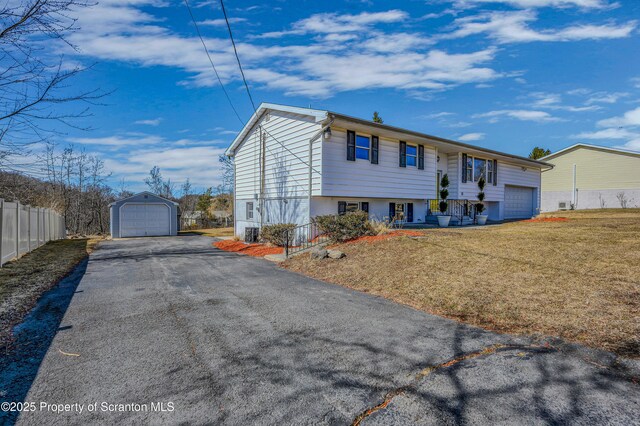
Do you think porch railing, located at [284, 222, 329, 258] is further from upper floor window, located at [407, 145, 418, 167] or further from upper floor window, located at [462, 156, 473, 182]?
upper floor window, located at [462, 156, 473, 182]

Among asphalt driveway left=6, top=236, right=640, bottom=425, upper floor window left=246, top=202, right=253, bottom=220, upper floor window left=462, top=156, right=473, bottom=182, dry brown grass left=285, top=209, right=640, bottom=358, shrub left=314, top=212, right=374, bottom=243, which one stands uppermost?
upper floor window left=462, top=156, right=473, bottom=182

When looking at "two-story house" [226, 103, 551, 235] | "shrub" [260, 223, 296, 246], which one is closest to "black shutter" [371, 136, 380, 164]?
"two-story house" [226, 103, 551, 235]

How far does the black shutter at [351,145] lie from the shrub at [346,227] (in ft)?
10.5

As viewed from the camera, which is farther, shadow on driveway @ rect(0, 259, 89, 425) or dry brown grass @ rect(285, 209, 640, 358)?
dry brown grass @ rect(285, 209, 640, 358)

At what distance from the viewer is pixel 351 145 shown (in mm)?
13516

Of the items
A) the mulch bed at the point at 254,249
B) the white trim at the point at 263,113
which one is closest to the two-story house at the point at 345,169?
the white trim at the point at 263,113

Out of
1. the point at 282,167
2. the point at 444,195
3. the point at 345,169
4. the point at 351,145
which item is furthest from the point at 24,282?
the point at 444,195

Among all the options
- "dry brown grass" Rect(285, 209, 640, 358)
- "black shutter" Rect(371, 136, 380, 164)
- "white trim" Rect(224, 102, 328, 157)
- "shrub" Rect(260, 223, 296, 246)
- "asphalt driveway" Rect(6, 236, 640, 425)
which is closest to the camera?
"asphalt driveway" Rect(6, 236, 640, 425)

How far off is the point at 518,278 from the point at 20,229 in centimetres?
1449

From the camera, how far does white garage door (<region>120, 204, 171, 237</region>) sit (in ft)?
74.9

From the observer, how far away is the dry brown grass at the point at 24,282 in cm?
497

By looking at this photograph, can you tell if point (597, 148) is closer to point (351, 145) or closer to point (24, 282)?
point (351, 145)

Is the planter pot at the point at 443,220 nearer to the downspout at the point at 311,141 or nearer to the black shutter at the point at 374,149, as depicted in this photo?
the black shutter at the point at 374,149

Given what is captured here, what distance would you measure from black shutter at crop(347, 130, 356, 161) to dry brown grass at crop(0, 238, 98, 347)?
33.4 feet
